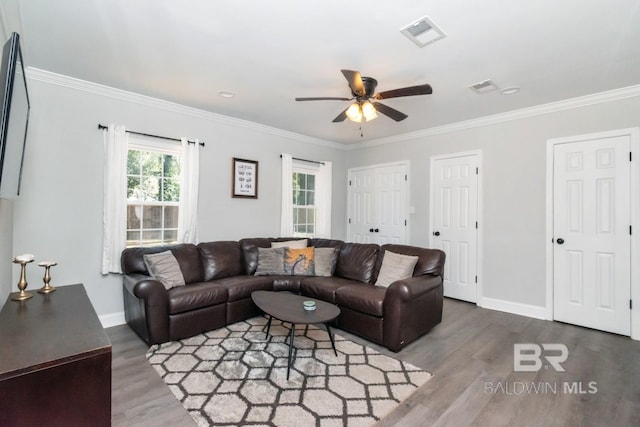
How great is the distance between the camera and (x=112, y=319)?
3.31m

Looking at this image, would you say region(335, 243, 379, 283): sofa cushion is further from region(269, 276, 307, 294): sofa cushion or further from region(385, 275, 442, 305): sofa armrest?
region(385, 275, 442, 305): sofa armrest

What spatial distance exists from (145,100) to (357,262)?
317 centimetres

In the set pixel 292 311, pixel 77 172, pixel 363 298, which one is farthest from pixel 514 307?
pixel 77 172

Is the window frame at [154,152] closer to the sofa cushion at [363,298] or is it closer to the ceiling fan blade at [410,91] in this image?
the sofa cushion at [363,298]

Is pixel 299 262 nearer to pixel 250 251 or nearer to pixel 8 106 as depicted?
pixel 250 251

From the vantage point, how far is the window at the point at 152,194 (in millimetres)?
3490

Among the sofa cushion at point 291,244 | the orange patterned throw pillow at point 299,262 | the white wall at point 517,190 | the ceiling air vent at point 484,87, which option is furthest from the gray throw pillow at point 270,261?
the ceiling air vent at point 484,87

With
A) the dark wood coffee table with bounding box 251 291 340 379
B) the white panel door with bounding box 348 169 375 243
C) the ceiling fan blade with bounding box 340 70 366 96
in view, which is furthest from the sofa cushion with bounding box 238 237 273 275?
the ceiling fan blade with bounding box 340 70 366 96

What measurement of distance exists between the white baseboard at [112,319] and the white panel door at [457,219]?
420 centimetres

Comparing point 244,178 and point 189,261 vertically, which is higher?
point 244,178

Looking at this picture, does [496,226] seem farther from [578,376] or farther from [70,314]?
[70,314]

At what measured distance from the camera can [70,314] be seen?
64.2 inches

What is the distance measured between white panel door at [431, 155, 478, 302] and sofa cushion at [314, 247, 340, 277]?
166 centimetres

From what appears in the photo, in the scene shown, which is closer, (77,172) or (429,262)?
(77,172)
